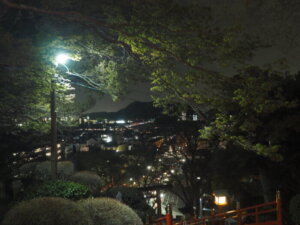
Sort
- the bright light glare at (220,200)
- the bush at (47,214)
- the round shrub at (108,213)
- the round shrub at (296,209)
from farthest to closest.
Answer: the bright light glare at (220,200)
the round shrub at (296,209)
the round shrub at (108,213)
the bush at (47,214)

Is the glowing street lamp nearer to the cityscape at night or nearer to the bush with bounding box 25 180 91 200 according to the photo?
the cityscape at night

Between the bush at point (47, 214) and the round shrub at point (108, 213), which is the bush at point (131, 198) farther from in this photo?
the bush at point (47, 214)

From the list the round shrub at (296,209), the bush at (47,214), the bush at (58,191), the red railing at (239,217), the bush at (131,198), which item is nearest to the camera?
the bush at (47,214)

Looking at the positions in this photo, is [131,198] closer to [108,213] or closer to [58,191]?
[58,191]

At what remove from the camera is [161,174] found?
90.4 feet

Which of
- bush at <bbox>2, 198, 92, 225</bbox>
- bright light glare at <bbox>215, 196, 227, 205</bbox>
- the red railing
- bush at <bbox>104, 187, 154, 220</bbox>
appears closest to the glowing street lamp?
bright light glare at <bbox>215, 196, 227, 205</bbox>

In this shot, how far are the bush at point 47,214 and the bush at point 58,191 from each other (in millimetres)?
2863

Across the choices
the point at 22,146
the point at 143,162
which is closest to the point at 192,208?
the point at 143,162

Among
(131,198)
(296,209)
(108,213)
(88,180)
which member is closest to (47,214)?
(108,213)

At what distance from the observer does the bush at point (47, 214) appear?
18.8 feet

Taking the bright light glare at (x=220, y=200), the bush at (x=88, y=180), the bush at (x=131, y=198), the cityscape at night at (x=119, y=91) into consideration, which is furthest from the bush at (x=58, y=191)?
the bright light glare at (x=220, y=200)

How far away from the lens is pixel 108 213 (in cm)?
721

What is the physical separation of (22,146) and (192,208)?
14.8 metres

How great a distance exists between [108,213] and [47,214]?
175 centimetres
